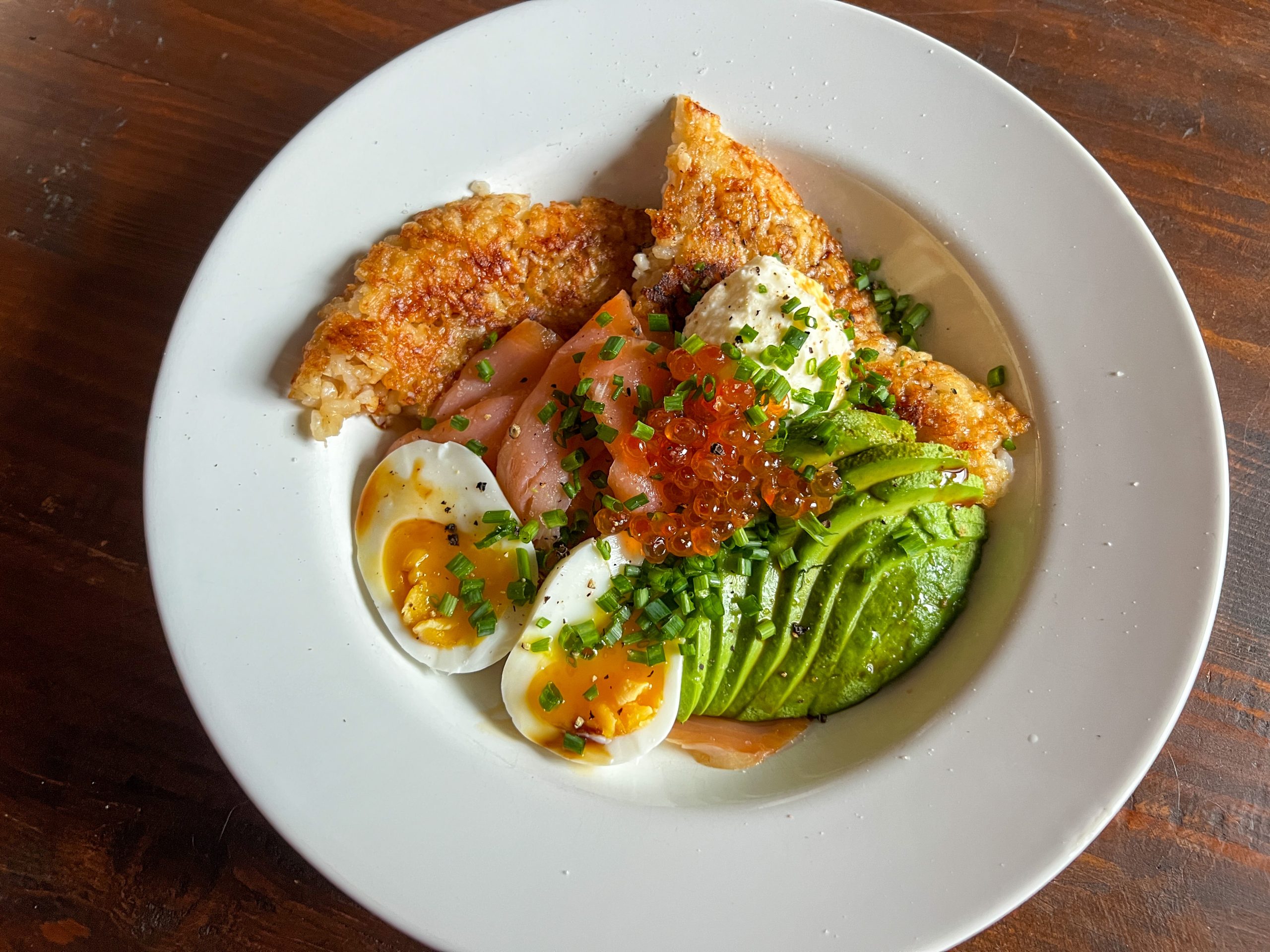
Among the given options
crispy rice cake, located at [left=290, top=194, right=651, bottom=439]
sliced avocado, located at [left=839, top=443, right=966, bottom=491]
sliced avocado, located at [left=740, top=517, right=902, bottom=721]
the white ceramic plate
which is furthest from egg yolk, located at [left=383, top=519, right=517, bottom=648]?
sliced avocado, located at [left=839, top=443, right=966, bottom=491]

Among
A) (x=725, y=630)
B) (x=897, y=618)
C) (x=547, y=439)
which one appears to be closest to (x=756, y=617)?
(x=725, y=630)

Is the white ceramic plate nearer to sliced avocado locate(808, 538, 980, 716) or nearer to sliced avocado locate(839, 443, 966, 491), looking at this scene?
sliced avocado locate(808, 538, 980, 716)

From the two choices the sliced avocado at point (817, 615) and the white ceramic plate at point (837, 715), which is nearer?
the white ceramic plate at point (837, 715)

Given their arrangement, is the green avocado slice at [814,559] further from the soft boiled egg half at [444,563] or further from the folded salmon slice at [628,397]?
the soft boiled egg half at [444,563]

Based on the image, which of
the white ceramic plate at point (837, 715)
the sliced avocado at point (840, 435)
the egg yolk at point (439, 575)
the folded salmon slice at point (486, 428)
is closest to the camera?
the white ceramic plate at point (837, 715)

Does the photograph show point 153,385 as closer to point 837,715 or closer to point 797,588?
point 797,588

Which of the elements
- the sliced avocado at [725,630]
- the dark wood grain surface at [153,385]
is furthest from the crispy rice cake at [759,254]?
the sliced avocado at [725,630]
